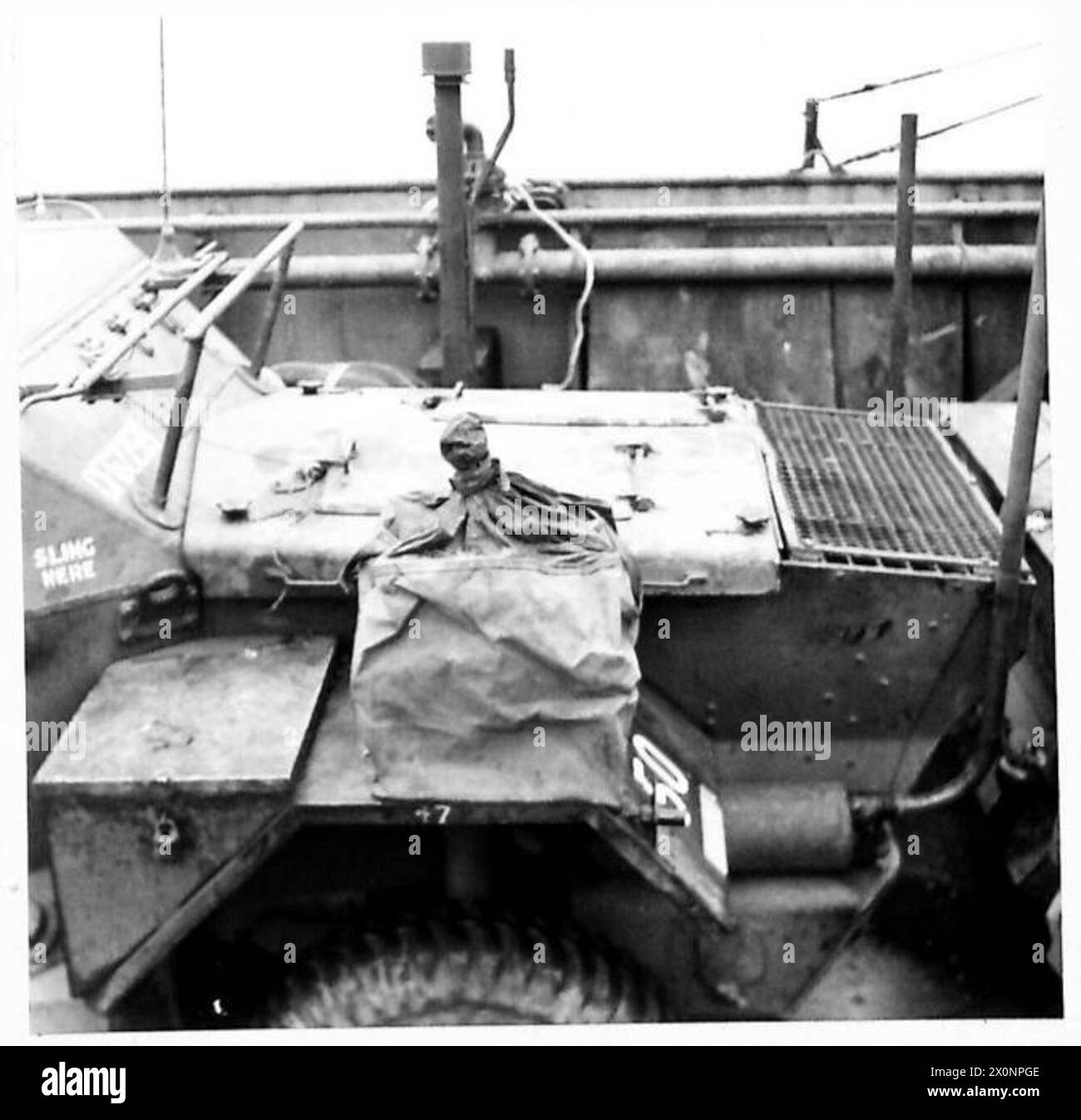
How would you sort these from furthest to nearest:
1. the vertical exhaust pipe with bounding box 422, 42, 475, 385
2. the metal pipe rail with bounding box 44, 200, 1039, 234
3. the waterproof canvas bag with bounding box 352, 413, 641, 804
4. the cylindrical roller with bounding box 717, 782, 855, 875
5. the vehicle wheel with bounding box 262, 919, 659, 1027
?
the metal pipe rail with bounding box 44, 200, 1039, 234
the vertical exhaust pipe with bounding box 422, 42, 475, 385
the cylindrical roller with bounding box 717, 782, 855, 875
the vehicle wheel with bounding box 262, 919, 659, 1027
the waterproof canvas bag with bounding box 352, 413, 641, 804

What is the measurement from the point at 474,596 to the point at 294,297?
372 cm

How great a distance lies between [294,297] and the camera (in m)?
6.71

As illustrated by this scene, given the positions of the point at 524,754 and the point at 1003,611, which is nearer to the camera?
the point at 524,754

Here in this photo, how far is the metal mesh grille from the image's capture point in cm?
410

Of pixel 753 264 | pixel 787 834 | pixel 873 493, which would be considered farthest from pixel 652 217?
pixel 787 834

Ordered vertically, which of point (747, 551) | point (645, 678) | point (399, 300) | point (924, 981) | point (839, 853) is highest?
point (399, 300)

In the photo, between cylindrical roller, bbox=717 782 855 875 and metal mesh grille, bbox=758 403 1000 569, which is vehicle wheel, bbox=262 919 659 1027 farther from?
metal mesh grille, bbox=758 403 1000 569

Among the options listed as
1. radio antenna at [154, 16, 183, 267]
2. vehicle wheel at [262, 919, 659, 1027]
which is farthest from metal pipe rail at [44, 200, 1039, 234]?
vehicle wheel at [262, 919, 659, 1027]

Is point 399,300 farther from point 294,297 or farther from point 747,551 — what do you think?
point 747,551

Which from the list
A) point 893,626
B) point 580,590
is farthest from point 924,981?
point 580,590

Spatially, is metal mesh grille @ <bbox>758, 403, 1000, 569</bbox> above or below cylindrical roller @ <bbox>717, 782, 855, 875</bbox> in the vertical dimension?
above

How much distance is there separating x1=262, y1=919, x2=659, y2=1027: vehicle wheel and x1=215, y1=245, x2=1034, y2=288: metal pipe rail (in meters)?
3.44

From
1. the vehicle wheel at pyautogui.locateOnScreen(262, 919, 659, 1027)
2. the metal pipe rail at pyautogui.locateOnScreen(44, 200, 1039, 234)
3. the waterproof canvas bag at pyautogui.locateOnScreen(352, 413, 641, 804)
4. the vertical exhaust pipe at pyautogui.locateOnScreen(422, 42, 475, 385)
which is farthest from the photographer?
the metal pipe rail at pyautogui.locateOnScreen(44, 200, 1039, 234)
